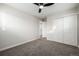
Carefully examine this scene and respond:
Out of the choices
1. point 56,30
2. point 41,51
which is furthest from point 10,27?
point 56,30

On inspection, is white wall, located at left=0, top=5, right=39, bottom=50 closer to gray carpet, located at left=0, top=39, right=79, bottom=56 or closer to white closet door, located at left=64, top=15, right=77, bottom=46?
gray carpet, located at left=0, top=39, right=79, bottom=56

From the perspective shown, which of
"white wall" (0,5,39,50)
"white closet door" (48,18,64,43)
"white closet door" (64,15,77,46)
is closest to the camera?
"white wall" (0,5,39,50)

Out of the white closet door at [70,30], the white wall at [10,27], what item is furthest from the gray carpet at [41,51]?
the white closet door at [70,30]

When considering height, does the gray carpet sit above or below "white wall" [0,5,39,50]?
below

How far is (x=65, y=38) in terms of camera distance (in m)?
3.41

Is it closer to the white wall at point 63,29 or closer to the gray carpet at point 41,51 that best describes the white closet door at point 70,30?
the white wall at point 63,29

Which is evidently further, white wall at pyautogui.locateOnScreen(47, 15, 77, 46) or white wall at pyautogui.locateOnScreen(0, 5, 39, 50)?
white wall at pyautogui.locateOnScreen(47, 15, 77, 46)

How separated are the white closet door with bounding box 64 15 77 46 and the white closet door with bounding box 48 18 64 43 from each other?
32 cm

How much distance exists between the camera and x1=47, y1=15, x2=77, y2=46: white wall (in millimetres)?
2992

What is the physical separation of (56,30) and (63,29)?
603 mm

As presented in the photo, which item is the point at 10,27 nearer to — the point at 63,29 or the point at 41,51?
the point at 41,51

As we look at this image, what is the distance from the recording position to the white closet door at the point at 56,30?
368 cm

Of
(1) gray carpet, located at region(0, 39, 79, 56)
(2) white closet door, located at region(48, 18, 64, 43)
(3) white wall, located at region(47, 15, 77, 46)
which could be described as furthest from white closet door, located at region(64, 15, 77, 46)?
(1) gray carpet, located at region(0, 39, 79, 56)

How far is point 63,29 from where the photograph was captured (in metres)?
3.53
